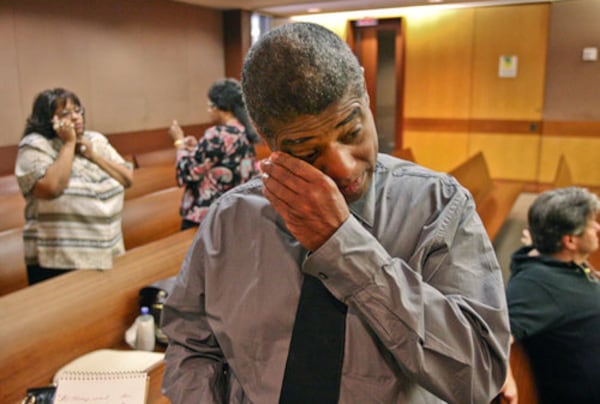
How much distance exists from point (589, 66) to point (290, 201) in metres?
7.56

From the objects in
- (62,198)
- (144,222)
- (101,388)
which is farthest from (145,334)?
(144,222)

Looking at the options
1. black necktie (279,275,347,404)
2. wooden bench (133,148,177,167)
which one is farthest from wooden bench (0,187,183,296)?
wooden bench (133,148,177,167)

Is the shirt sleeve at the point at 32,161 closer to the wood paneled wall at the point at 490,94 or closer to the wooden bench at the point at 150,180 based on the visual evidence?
the wooden bench at the point at 150,180

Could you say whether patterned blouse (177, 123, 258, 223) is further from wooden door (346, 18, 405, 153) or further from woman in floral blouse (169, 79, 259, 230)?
wooden door (346, 18, 405, 153)

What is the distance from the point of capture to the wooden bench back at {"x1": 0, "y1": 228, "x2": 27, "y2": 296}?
92.0 inches

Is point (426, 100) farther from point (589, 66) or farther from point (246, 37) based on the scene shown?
point (246, 37)

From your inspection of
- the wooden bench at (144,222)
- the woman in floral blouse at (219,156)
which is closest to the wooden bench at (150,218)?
the wooden bench at (144,222)

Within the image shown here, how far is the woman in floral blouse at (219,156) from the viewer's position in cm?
284

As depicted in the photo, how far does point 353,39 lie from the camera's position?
840 cm

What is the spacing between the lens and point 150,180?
4.64 m

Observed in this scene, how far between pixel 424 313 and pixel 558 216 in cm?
156

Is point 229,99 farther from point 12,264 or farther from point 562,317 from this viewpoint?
point 562,317

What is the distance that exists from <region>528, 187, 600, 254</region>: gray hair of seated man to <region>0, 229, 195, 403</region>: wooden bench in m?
1.50

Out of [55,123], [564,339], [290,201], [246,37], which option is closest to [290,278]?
[290,201]
